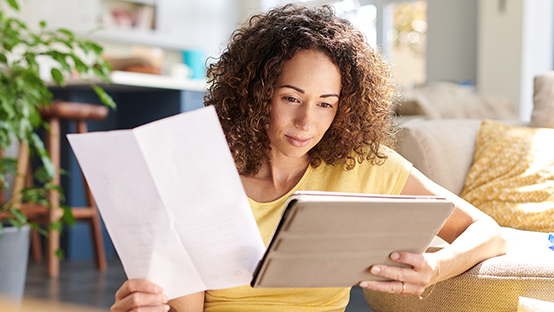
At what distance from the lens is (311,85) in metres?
1.03

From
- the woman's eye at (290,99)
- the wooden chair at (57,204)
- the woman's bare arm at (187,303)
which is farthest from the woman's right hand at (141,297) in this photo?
the wooden chair at (57,204)

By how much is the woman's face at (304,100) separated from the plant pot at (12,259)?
1.51 meters

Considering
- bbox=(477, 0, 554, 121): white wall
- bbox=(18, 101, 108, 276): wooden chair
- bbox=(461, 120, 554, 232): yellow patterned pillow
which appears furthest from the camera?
bbox=(477, 0, 554, 121): white wall

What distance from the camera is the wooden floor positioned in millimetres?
2332

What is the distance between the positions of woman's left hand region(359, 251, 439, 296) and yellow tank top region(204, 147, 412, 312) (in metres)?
0.24

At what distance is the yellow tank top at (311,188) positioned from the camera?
1035 millimetres

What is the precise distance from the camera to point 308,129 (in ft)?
3.39

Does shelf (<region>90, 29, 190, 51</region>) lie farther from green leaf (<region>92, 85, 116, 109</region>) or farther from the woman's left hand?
the woman's left hand

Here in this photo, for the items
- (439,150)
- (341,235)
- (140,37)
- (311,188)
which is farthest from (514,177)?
(140,37)

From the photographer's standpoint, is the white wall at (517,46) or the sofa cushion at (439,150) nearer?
the sofa cushion at (439,150)

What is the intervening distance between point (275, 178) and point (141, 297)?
433 mm

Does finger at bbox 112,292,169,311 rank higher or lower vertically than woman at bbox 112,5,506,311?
lower

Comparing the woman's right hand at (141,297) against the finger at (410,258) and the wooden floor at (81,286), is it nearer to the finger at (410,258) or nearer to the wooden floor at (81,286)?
the finger at (410,258)

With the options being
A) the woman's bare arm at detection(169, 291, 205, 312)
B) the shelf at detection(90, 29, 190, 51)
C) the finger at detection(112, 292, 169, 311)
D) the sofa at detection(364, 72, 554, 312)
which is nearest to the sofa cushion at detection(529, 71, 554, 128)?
the sofa at detection(364, 72, 554, 312)
